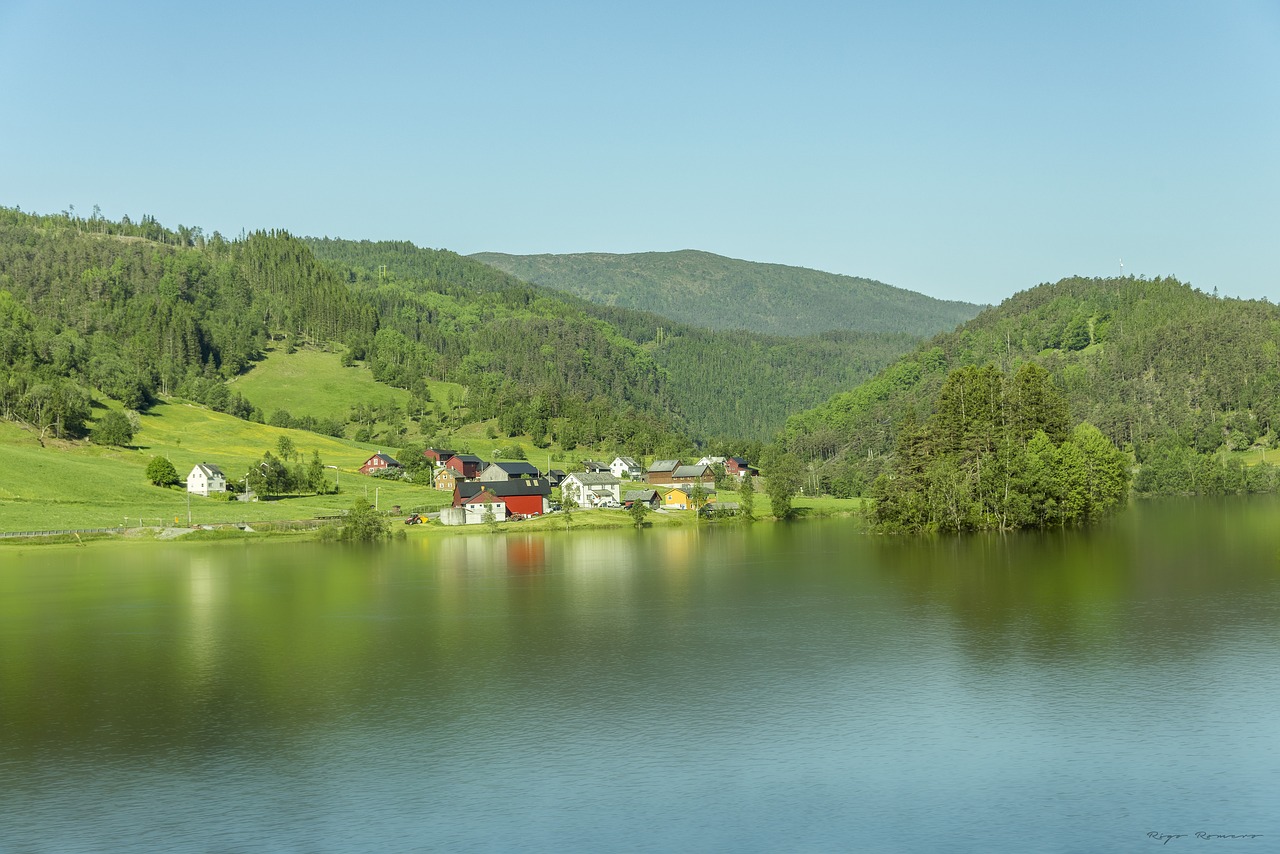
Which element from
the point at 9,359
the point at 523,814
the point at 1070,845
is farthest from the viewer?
the point at 9,359

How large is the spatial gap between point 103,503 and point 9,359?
67.2 metres

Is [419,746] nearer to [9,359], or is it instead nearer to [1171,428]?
[9,359]

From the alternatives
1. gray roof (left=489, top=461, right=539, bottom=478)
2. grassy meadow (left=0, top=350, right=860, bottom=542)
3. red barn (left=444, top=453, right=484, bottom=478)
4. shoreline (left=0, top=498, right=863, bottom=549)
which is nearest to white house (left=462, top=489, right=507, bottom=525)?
shoreline (left=0, top=498, right=863, bottom=549)

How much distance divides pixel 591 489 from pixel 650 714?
10836 cm

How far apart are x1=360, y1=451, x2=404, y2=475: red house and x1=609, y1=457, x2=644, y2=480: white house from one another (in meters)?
34.9

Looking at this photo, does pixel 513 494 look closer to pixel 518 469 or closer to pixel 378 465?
pixel 518 469

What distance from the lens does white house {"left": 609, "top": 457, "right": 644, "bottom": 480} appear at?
182375mm

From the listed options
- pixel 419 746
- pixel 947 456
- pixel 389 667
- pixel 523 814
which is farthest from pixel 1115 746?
pixel 947 456

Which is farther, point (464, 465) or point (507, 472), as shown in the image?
point (464, 465)

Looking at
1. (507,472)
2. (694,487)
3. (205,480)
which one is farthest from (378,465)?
(694,487)

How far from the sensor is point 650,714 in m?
38.8

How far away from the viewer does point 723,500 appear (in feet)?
491

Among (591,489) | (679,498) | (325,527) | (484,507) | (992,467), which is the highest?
(992,467)

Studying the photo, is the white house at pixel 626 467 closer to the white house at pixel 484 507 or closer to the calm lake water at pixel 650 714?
the white house at pixel 484 507
